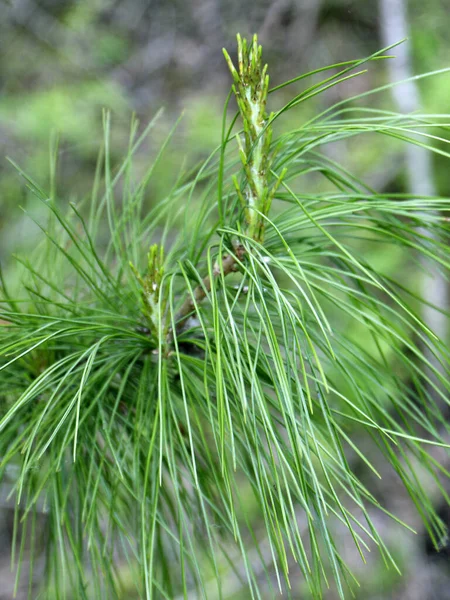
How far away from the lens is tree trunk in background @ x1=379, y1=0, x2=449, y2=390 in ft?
4.68

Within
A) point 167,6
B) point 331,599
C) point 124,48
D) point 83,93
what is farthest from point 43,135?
point 331,599

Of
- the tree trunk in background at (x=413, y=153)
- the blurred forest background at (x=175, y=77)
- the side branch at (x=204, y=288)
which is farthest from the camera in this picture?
the blurred forest background at (x=175, y=77)

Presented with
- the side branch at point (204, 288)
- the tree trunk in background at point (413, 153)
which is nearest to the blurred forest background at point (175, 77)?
the tree trunk in background at point (413, 153)

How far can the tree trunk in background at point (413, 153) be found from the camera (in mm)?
1426

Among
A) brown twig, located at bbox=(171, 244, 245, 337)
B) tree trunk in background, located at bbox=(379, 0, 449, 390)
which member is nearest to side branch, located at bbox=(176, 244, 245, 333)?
brown twig, located at bbox=(171, 244, 245, 337)

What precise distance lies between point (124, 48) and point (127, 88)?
0.62ft

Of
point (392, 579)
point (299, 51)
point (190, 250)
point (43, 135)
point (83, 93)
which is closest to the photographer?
point (190, 250)

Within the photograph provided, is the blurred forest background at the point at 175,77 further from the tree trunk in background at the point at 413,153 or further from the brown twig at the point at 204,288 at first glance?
the brown twig at the point at 204,288

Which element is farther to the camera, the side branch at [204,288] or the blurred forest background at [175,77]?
the blurred forest background at [175,77]

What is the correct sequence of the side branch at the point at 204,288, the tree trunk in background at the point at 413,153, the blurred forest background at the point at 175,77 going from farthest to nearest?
the blurred forest background at the point at 175,77, the tree trunk in background at the point at 413,153, the side branch at the point at 204,288

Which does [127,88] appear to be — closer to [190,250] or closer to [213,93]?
[213,93]

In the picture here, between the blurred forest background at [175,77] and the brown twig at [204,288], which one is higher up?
the blurred forest background at [175,77]

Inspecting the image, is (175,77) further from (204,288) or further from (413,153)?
(204,288)

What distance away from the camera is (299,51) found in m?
2.02
